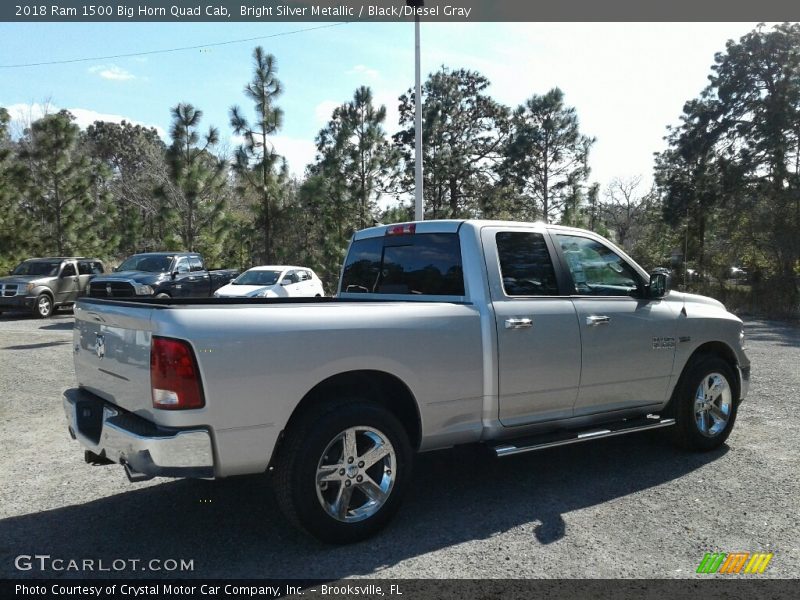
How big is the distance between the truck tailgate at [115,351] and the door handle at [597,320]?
3055 mm

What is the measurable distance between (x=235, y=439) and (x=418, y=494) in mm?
1779

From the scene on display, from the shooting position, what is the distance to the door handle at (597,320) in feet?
15.0

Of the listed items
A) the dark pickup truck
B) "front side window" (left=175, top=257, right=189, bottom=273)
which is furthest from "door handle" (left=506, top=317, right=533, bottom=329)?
"front side window" (left=175, top=257, right=189, bottom=273)

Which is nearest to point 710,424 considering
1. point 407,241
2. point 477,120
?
point 407,241

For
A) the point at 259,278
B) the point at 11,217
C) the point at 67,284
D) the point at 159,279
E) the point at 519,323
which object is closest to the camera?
the point at 519,323

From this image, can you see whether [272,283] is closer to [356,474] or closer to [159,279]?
[159,279]

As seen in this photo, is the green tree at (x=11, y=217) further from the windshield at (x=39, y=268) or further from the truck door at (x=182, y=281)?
the truck door at (x=182, y=281)

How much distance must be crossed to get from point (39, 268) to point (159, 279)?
532 cm

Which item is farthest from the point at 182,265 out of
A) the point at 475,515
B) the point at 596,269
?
the point at 475,515

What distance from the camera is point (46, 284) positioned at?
1897 cm

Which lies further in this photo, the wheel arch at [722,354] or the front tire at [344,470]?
the wheel arch at [722,354]

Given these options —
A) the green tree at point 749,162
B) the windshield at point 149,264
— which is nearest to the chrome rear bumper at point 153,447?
the windshield at point 149,264

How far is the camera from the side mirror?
495 centimetres

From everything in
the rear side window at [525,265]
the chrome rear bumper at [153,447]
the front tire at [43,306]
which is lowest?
the front tire at [43,306]
